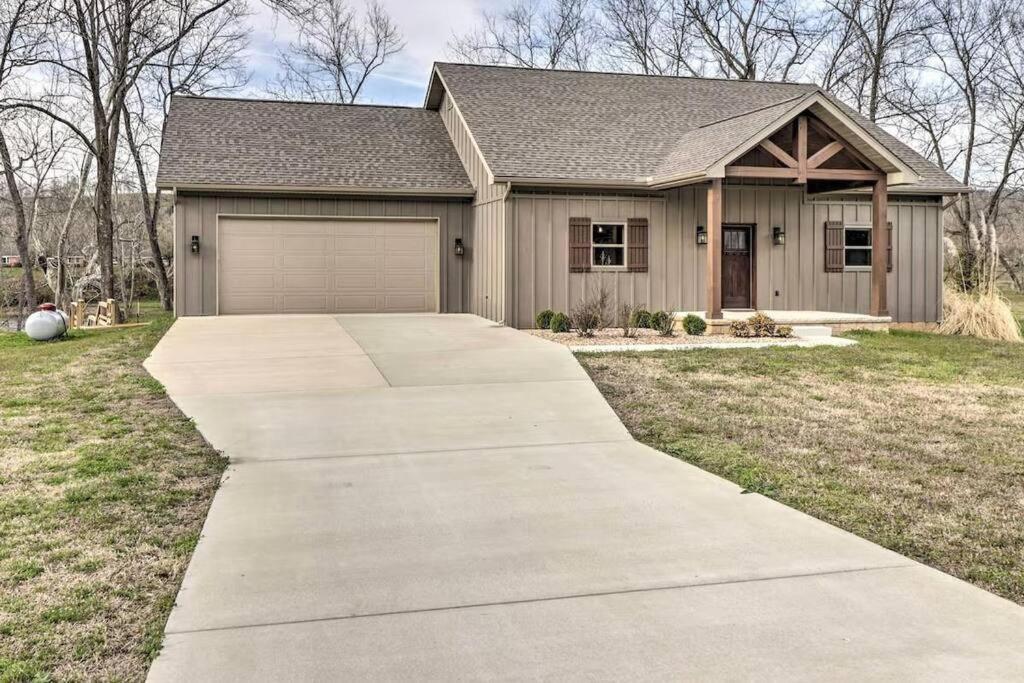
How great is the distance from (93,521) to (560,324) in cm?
989

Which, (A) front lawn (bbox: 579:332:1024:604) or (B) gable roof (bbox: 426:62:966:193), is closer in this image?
(A) front lawn (bbox: 579:332:1024:604)

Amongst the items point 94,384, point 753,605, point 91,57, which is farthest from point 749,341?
point 91,57

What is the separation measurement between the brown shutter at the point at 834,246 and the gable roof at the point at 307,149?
6.88 m

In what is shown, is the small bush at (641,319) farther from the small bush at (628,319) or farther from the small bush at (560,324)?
the small bush at (560,324)

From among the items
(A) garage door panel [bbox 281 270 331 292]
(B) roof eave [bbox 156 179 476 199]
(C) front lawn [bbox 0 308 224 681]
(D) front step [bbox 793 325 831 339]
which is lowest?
(C) front lawn [bbox 0 308 224 681]

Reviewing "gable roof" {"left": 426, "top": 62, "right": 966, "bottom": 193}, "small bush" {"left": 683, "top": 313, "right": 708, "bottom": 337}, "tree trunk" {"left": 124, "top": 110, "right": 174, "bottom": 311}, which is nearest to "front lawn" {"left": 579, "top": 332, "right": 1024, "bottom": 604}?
"small bush" {"left": 683, "top": 313, "right": 708, "bottom": 337}

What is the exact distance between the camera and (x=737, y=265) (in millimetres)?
16500

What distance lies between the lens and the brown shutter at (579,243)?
50.2 ft

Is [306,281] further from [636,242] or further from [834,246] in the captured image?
[834,246]

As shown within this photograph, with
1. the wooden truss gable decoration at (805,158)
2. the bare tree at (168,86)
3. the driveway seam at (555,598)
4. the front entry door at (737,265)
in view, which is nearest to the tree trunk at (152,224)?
the bare tree at (168,86)

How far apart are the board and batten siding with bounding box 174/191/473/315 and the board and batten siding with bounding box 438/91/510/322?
1.28 ft

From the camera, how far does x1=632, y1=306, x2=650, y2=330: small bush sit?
14.4 metres

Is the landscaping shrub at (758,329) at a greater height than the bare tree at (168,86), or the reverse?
the bare tree at (168,86)

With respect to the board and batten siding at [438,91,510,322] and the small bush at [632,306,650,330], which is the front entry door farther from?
the board and batten siding at [438,91,510,322]
